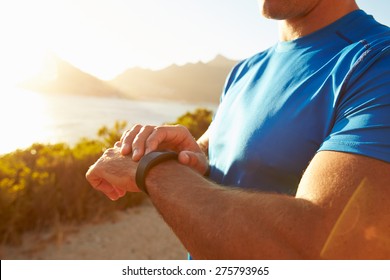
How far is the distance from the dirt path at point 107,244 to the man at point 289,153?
146 inches

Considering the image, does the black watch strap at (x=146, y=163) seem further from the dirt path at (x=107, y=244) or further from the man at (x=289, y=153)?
the dirt path at (x=107, y=244)

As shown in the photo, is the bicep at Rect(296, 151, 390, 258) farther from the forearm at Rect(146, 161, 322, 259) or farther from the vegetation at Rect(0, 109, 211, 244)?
the vegetation at Rect(0, 109, 211, 244)

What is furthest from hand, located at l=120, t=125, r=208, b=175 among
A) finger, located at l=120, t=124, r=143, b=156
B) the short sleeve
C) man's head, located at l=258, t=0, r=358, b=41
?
man's head, located at l=258, t=0, r=358, b=41

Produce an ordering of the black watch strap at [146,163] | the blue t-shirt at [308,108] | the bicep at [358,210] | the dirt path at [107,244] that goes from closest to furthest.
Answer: the bicep at [358,210], the blue t-shirt at [308,108], the black watch strap at [146,163], the dirt path at [107,244]

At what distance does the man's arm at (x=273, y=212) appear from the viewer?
40.3 inches

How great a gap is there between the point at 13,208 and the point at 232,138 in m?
4.26

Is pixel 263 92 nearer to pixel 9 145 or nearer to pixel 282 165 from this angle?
pixel 282 165

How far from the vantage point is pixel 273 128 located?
1399mm

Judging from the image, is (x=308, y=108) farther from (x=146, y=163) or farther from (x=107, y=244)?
(x=107, y=244)

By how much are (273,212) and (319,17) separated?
0.99 m

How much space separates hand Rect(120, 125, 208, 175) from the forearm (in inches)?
9.7

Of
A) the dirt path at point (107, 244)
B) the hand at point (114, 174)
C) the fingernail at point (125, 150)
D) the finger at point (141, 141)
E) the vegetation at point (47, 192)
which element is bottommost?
the dirt path at point (107, 244)

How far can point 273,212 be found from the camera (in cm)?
110

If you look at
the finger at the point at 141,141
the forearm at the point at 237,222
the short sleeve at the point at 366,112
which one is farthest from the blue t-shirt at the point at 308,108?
the finger at the point at 141,141
